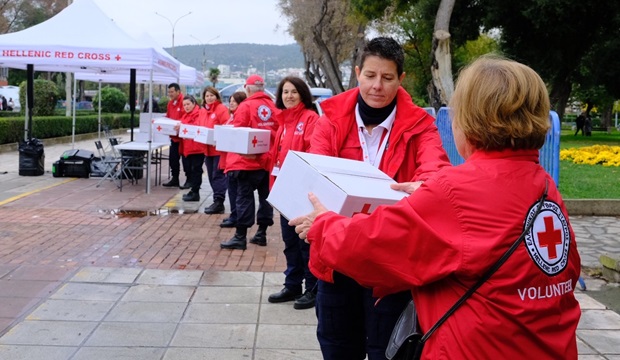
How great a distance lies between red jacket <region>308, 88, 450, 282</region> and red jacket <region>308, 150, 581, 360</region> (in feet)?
3.45

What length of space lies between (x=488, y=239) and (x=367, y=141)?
4.68 ft

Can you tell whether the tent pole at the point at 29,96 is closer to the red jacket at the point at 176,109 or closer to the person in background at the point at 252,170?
the red jacket at the point at 176,109

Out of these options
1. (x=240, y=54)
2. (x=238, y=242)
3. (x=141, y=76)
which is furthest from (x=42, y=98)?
(x=240, y=54)

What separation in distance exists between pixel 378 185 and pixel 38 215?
828 cm

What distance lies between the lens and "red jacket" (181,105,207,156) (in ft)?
38.2

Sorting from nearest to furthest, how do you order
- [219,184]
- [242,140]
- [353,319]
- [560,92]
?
[353,319] → [242,140] → [219,184] → [560,92]

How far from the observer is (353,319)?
117 inches

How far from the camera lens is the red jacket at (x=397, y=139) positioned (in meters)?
3.07

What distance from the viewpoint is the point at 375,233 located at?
6.37ft

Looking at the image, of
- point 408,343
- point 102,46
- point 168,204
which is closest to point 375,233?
point 408,343

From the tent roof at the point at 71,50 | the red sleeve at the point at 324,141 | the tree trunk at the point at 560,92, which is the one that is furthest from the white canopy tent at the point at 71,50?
the tree trunk at the point at 560,92

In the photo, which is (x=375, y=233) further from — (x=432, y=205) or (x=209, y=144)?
(x=209, y=144)

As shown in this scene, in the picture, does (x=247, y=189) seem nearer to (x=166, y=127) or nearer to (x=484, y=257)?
(x=166, y=127)

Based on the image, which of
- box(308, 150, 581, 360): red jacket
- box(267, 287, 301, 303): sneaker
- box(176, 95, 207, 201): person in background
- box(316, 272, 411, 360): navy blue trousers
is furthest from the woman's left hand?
box(176, 95, 207, 201): person in background
